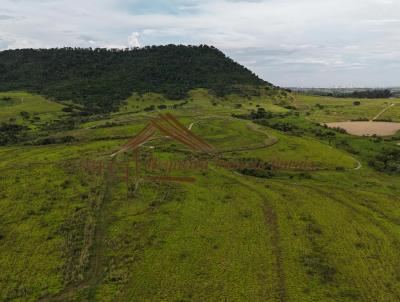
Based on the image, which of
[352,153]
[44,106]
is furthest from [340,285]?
[44,106]

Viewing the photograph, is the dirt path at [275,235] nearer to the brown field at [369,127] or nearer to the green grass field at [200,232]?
the green grass field at [200,232]

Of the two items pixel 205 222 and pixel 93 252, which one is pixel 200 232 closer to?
pixel 205 222

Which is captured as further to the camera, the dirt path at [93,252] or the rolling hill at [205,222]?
the rolling hill at [205,222]

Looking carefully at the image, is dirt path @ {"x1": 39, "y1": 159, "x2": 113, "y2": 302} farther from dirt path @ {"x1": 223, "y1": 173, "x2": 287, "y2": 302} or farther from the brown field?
the brown field

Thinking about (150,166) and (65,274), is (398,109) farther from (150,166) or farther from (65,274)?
(65,274)

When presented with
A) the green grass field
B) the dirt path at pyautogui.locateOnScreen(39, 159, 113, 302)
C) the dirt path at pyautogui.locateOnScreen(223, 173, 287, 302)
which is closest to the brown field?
the green grass field

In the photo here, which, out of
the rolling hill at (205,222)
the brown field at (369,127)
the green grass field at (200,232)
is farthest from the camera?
the brown field at (369,127)

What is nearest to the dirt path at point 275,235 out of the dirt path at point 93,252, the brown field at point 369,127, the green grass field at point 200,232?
the green grass field at point 200,232
